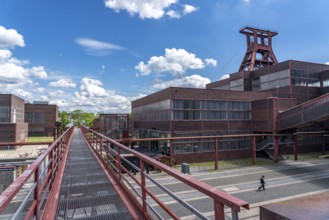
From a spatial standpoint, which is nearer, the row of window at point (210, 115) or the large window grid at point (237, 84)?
the row of window at point (210, 115)

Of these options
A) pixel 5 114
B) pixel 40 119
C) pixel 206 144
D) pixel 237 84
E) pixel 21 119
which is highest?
pixel 237 84

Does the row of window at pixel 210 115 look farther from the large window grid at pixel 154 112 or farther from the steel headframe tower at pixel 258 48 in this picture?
the steel headframe tower at pixel 258 48

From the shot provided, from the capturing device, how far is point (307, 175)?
13898 millimetres

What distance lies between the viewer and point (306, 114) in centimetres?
2203

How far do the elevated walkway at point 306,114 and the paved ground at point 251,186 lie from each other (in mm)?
7940

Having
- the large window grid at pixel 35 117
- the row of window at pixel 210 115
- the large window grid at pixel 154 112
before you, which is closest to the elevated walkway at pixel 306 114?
the row of window at pixel 210 115

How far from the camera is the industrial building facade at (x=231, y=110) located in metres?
27.1

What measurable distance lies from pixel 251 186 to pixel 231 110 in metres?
20.0

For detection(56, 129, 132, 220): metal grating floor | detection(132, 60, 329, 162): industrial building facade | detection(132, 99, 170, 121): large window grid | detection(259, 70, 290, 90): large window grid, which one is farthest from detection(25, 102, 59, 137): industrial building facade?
detection(56, 129, 132, 220): metal grating floor

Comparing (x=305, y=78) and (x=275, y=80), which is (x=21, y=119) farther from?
(x=305, y=78)

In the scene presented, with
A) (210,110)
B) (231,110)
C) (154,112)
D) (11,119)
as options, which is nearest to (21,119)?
(11,119)

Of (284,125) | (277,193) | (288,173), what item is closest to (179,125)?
(284,125)

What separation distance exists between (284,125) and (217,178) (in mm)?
17804

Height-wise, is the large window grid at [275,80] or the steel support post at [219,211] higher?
the large window grid at [275,80]
